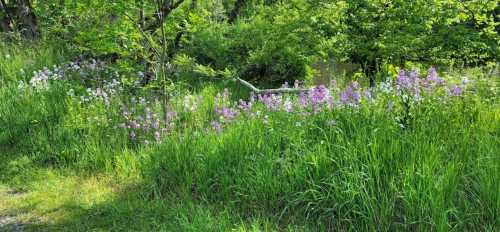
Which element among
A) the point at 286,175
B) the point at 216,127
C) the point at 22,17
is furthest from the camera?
the point at 22,17

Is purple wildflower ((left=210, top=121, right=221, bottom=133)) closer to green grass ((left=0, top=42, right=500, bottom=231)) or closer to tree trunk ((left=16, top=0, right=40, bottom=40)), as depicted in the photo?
green grass ((left=0, top=42, right=500, bottom=231))

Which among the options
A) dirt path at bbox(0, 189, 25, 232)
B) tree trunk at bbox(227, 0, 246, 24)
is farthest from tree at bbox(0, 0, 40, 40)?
dirt path at bbox(0, 189, 25, 232)

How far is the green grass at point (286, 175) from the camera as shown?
2.92 m

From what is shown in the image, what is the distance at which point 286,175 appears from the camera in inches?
134

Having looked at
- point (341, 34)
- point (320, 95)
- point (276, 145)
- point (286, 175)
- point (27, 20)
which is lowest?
point (286, 175)

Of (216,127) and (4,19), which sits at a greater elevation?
(4,19)

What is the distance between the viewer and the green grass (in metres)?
2.92

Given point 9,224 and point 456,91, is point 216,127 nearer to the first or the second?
point 9,224

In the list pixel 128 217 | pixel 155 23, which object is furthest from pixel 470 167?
pixel 155 23

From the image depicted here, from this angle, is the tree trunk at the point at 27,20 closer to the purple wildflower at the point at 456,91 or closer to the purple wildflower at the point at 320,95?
the purple wildflower at the point at 320,95

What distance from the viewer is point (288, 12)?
23.2 feet

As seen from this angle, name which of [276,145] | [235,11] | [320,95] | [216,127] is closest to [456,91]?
[320,95]

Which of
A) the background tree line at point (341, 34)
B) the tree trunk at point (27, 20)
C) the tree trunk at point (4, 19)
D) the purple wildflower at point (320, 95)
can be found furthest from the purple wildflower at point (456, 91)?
the tree trunk at point (4, 19)

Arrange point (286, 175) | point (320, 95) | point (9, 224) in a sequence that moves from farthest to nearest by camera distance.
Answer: point (320, 95), point (9, 224), point (286, 175)
